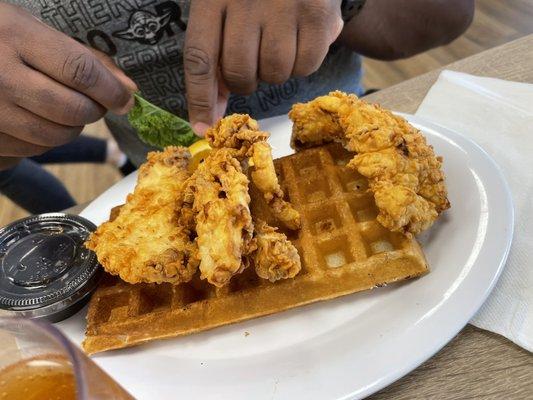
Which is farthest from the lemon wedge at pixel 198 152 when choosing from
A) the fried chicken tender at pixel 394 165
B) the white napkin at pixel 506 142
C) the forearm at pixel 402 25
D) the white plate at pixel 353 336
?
the forearm at pixel 402 25

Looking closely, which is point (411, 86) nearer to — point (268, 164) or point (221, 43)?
point (221, 43)

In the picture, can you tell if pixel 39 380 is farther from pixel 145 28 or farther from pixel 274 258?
pixel 145 28

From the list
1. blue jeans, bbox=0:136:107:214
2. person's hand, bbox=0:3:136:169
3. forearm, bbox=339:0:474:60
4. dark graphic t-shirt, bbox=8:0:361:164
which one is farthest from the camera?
blue jeans, bbox=0:136:107:214

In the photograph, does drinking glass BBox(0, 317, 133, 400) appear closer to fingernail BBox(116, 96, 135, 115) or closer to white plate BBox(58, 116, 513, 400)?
white plate BBox(58, 116, 513, 400)

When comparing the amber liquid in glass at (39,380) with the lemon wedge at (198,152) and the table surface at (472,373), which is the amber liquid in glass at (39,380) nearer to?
the table surface at (472,373)

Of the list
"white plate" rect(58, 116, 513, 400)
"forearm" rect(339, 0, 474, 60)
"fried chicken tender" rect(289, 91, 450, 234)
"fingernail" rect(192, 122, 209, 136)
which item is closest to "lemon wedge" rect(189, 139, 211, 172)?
"fingernail" rect(192, 122, 209, 136)

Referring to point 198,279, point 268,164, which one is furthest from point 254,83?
point 198,279
